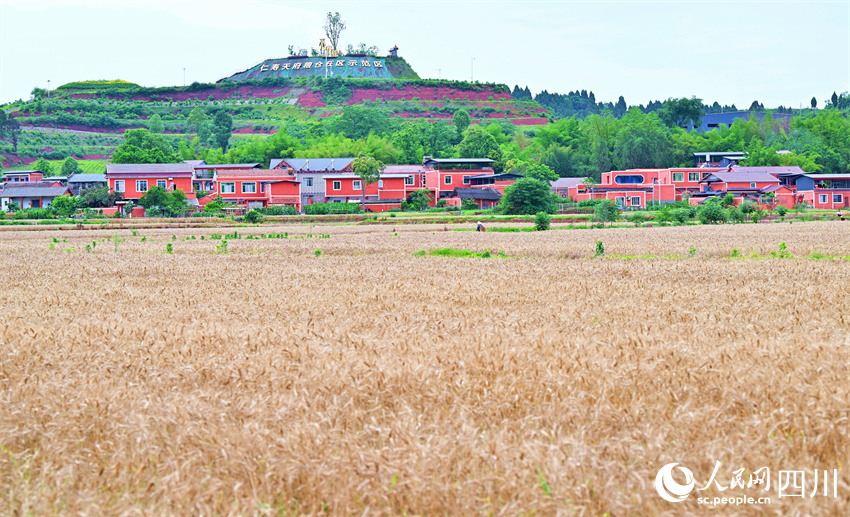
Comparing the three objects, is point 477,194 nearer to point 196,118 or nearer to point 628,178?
point 628,178

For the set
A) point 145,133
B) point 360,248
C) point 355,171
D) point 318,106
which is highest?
point 318,106

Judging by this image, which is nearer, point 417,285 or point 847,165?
point 417,285

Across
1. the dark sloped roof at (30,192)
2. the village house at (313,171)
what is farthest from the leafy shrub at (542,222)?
the dark sloped roof at (30,192)

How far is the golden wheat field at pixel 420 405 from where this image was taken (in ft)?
13.8

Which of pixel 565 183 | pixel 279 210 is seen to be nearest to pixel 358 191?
pixel 279 210

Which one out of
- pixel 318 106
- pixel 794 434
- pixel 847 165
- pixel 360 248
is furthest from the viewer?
pixel 318 106

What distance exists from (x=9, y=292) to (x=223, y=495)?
38.3ft

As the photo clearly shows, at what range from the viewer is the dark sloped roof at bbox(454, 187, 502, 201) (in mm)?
88500

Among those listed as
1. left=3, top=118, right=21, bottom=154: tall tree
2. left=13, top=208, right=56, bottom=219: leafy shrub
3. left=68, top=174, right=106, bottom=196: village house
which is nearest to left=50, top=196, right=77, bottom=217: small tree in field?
left=13, top=208, right=56, bottom=219: leafy shrub

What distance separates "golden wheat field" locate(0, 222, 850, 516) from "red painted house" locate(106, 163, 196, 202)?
257 feet

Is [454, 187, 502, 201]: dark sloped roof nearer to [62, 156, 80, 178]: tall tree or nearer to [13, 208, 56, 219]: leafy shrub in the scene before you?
[13, 208, 56, 219]: leafy shrub

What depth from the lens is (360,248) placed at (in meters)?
29.1

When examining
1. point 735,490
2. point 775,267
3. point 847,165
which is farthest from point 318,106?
point 735,490

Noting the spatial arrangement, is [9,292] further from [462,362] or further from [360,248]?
[360,248]
